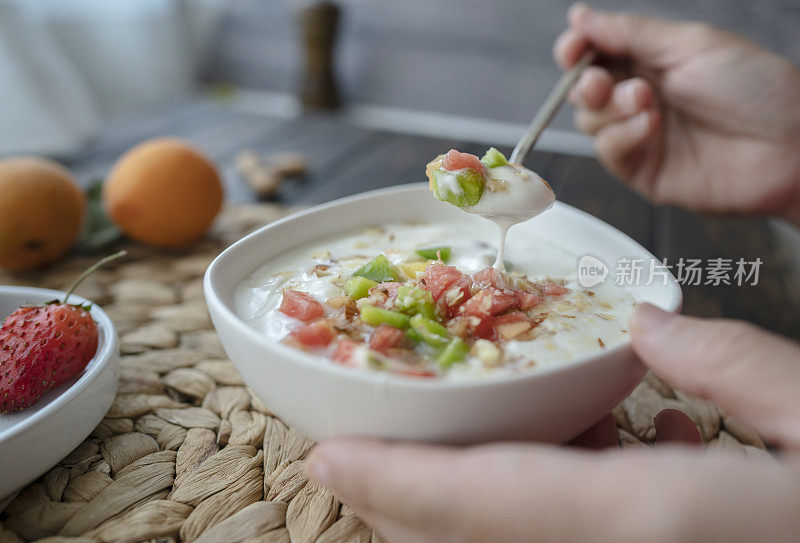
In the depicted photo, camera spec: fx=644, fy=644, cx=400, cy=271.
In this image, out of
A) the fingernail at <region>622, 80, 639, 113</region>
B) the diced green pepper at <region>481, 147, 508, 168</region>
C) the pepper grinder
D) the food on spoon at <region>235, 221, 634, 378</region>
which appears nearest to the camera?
the food on spoon at <region>235, 221, 634, 378</region>

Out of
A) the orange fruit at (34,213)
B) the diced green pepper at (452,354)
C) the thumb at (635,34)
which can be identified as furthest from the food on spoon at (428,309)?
the thumb at (635,34)

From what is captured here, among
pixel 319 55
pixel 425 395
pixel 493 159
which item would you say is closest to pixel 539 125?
pixel 493 159

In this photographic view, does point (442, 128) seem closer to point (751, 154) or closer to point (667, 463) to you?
point (751, 154)

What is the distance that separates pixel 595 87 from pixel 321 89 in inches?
62.3

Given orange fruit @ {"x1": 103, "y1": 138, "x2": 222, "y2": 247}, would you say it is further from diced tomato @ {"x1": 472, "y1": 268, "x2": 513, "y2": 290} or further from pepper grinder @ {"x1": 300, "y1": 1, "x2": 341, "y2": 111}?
pepper grinder @ {"x1": 300, "y1": 1, "x2": 341, "y2": 111}

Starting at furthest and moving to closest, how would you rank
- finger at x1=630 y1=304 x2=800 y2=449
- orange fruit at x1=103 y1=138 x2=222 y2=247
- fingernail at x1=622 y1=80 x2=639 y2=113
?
fingernail at x1=622 y1=80 x2=639 y2=113, orange fruit at x1=103 y1=138 x2=222 y2=247, finger at x1=630 y1=304 x2=800 y2=449

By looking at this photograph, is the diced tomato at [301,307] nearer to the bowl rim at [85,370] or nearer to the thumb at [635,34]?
the bowl rim at [85,370]

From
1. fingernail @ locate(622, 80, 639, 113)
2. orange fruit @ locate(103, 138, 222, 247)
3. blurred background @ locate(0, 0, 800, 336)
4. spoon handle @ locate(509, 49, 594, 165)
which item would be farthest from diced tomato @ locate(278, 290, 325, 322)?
fingernail @ locate(622, 80, 639, 113)

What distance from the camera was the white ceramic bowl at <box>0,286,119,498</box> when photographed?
32.0 inches

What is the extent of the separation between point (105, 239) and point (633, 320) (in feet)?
4.45

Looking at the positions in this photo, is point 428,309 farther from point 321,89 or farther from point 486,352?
point 321,89

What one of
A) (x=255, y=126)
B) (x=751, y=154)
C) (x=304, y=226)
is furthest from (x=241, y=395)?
(x=255, y=126)

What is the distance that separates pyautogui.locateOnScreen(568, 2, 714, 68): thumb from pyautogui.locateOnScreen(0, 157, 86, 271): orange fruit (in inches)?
55.7

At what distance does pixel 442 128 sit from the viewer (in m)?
3.08
